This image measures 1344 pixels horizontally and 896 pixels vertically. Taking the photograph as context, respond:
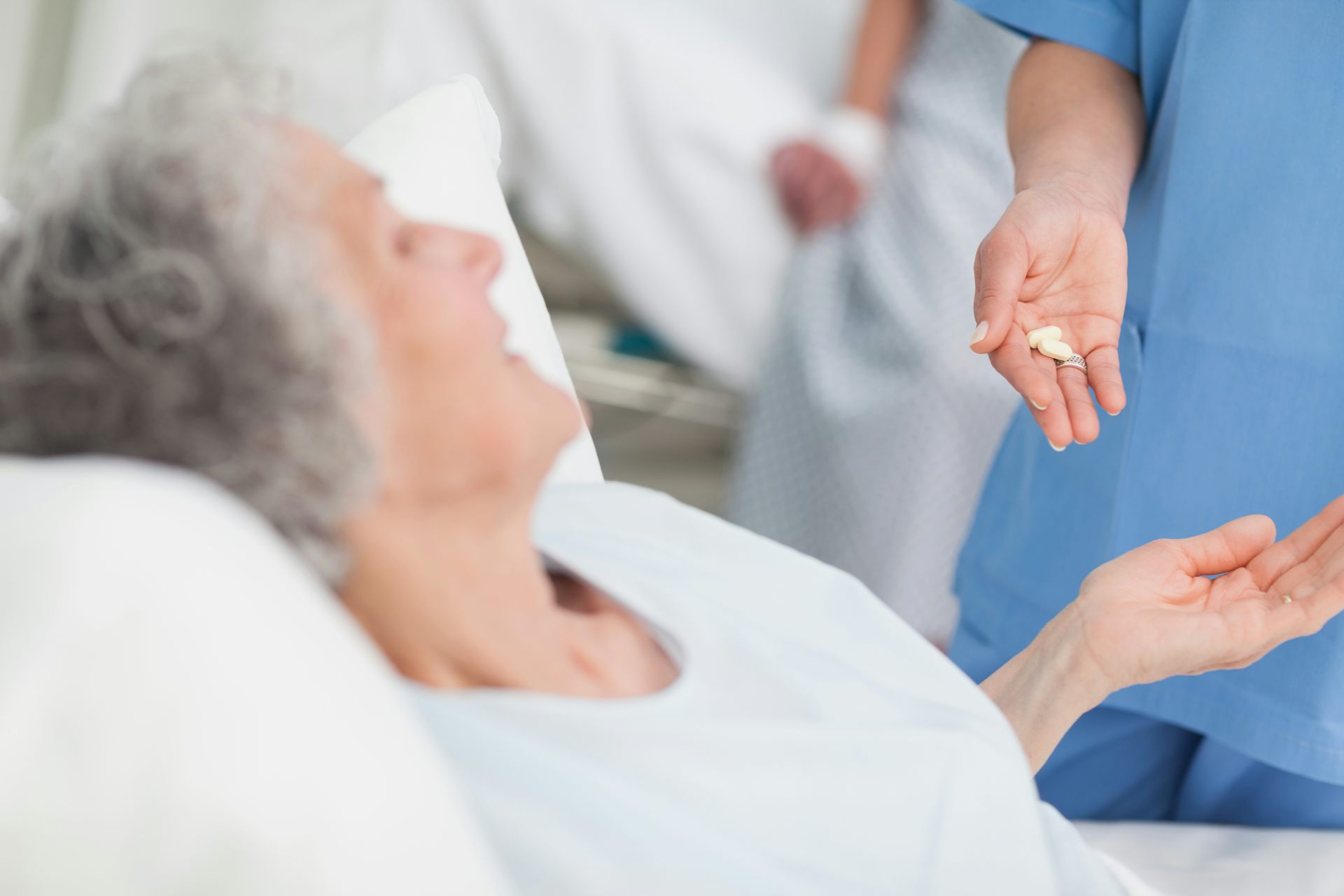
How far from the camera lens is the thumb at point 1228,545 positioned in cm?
85

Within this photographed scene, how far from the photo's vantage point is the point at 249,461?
589 millimetres

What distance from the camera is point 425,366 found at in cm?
66

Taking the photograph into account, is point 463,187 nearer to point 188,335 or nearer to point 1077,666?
point 188,335

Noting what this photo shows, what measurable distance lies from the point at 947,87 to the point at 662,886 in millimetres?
1685

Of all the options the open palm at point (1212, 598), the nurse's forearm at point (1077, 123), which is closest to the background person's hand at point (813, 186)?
the nurse's forearm at point (1077, 123)

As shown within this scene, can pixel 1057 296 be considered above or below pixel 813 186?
above

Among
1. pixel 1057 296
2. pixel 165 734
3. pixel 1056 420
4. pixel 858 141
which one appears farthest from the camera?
pixel 858 141

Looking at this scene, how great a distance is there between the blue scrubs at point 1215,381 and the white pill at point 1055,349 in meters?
0.15

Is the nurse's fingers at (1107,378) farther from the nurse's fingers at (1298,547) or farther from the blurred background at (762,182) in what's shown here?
the blurred background at (762,182)

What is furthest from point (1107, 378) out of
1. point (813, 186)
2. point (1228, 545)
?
point (813, 186)

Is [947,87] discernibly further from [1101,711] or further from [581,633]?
[581,633]

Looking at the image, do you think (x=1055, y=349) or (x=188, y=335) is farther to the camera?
(x=1055, y=349)

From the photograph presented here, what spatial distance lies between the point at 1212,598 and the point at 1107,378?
16cm

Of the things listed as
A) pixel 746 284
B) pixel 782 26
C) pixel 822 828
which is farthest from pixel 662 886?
pixel 782 26
